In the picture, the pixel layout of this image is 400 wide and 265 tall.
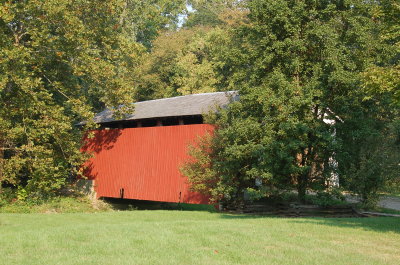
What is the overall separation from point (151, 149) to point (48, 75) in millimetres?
6294

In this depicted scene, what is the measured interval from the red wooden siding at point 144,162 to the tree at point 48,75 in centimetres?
150

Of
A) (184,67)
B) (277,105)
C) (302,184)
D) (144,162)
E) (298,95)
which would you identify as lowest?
(302,184)

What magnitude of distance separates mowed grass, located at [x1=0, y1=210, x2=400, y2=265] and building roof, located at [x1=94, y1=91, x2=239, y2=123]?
8809mm

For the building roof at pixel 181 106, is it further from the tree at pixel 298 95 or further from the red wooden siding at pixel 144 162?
the tree at pixel 298 95

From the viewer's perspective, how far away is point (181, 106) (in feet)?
68.3

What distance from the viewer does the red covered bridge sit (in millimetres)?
19375

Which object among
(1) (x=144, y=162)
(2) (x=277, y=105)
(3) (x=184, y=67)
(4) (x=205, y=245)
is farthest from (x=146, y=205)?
(4) (x=205, y=245)

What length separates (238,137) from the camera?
649 inches

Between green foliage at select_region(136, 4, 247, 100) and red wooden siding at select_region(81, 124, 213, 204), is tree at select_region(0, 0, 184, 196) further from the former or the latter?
green foliage at select_region(136, 4, 247, 100)

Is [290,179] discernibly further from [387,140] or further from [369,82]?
[369,82]

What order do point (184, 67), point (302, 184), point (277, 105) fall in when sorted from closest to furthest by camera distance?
point (277, 105) < point (302, 184) < point (184, 67)

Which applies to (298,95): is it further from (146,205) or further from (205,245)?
(146,205)

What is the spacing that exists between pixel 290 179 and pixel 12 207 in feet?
38.9

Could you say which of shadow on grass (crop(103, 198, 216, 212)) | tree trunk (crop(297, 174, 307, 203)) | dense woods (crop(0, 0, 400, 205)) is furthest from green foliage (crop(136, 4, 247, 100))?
tree trunk (crop(297, 174, 307, 203))
